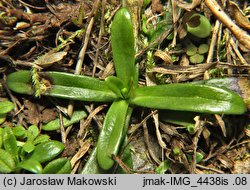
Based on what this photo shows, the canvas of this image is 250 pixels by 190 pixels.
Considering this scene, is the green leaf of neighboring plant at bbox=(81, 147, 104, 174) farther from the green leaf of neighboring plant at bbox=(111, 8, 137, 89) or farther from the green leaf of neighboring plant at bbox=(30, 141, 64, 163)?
the green leaf of neighboring plant at bbox=(111, 8, 137, 89)

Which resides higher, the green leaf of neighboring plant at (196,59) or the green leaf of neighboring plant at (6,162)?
the green leaf of neighboring plant at (196,59)

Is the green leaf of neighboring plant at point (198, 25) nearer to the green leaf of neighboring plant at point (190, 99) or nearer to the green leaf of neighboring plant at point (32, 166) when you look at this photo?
the green leaf of neighboring plant at point (190, 99)

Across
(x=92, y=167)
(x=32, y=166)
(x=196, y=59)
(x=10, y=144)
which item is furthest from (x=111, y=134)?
(x=196, y=59)

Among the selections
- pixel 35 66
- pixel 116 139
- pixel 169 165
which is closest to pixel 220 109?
pixel 169 165

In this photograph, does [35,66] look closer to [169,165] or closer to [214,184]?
[169,165]

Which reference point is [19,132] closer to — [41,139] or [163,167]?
[41,139]

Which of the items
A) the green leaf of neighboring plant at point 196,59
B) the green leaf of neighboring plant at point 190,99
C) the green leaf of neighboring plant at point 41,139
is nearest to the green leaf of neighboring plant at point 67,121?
the green leaf of neighboring plant at point 41,139
